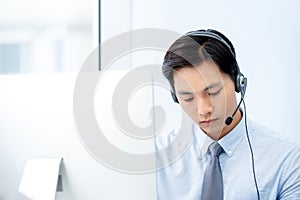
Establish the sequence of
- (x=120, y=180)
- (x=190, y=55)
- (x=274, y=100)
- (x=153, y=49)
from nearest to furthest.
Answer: (x=120, y=180) < (x=190, y=55) < (x=274, y=100) < (x=153, y=49)

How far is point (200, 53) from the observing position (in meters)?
0.95

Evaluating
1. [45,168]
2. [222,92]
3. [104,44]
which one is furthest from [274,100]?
[45,168]

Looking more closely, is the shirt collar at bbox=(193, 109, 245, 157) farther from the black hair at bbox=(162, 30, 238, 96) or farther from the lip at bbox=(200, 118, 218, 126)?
the black hair at bbox=(162, 30, 238, 96)

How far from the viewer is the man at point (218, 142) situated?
3.14 ft

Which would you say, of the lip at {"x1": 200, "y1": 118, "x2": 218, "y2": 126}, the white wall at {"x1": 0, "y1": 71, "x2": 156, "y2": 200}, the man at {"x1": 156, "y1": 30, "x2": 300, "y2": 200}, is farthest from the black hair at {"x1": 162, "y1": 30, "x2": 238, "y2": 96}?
the white wall at {"x1": 0, "y1": 71, "x2": 156, "y2": 200}

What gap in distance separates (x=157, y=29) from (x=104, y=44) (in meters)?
0.24

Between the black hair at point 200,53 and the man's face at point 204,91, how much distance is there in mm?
13

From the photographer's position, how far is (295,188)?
0.97 meters

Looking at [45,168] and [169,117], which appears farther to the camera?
[169,117]

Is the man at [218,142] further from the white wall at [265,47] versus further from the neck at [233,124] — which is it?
the white wall at [265,47]

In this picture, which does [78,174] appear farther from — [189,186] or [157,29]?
[157,29]

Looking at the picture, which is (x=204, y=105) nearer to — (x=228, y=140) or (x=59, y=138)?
(x=228, y=140)

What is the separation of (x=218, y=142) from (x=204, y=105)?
120 mm

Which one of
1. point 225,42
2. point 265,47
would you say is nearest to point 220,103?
point 225,42
